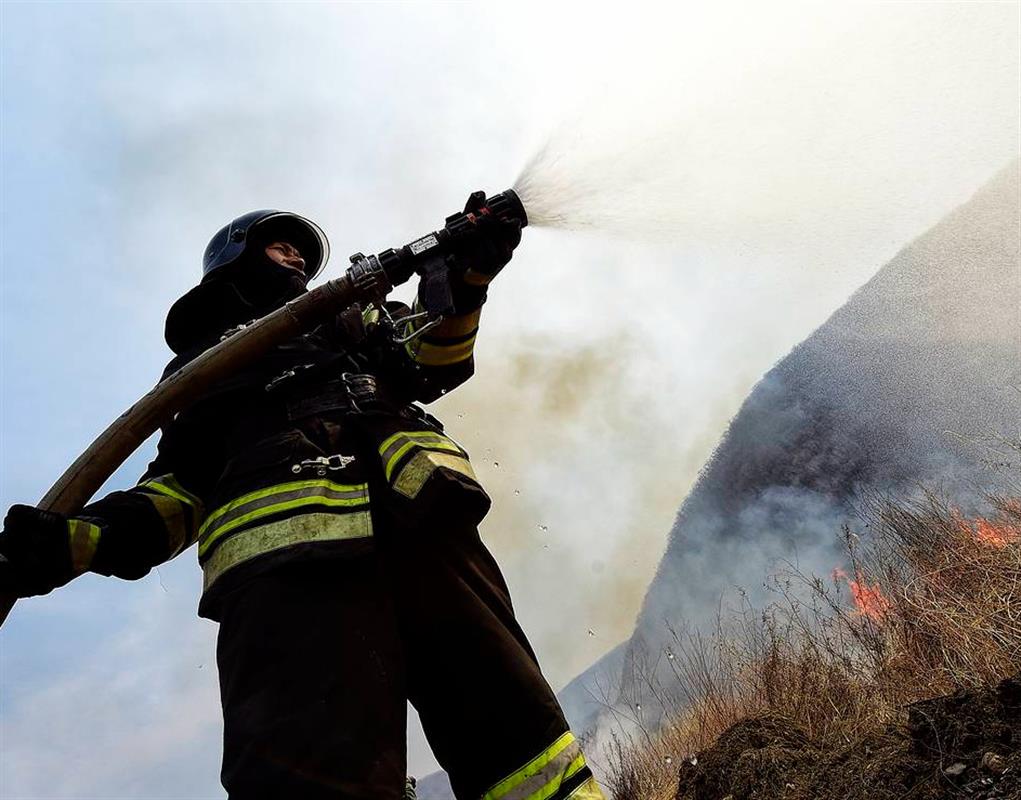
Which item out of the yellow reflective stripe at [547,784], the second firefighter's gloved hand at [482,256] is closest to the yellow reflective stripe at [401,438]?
the second firefighter's gloved hand at [482,256]

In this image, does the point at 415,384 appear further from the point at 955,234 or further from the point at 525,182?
the point at 955,234

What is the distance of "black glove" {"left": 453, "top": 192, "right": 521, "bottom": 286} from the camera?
2506mm

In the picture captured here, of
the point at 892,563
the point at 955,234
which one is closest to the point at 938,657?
the point at 892,563

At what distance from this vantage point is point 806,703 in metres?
4.86

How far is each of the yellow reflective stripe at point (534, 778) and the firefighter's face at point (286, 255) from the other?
7.09ft

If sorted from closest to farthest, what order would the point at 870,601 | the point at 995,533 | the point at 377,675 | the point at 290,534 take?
the point at 377,675 < the point at 290,534 < the point at 995,533 < the point at 870,601

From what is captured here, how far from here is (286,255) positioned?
10.6ft

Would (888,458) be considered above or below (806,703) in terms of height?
above

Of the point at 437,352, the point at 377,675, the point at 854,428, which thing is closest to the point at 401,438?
the point at 437,352

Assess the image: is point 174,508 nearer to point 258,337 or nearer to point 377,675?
point 258,337

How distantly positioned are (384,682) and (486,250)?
1.42 metres

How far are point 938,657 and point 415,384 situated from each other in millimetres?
3530

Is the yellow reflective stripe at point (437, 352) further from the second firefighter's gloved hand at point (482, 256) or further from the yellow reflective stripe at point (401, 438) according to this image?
the yellow reflective stripe at point (401, 438)

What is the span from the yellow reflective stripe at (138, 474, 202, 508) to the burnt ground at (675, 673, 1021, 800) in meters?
2.91
